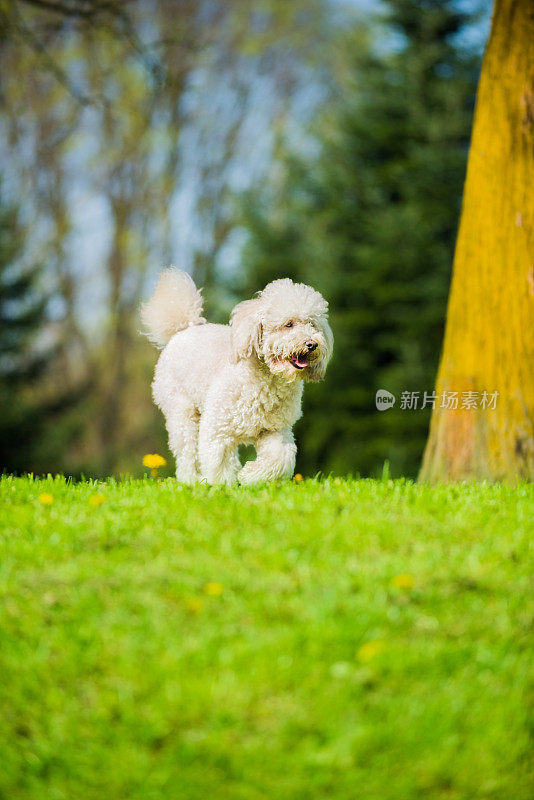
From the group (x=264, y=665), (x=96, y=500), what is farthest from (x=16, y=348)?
(x=264, y=665)

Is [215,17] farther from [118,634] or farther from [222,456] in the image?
[118,634]

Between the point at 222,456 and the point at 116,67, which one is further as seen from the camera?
the point at 116,67

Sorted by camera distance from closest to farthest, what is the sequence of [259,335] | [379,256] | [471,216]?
[259,335], [471,216], [379,256]

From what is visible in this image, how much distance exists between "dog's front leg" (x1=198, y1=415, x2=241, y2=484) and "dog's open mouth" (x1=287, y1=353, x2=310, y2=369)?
0.71 m

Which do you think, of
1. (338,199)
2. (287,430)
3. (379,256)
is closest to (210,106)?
(338,199)

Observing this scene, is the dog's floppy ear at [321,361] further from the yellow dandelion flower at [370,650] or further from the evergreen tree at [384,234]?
the evergreen tree at [384,234]

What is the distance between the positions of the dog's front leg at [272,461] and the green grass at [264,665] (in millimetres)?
1192

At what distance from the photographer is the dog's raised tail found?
6.22 meters

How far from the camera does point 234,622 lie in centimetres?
326

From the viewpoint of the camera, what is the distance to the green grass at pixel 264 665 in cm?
275

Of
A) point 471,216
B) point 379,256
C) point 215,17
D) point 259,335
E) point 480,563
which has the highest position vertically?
point 215,17

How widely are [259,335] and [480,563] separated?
2.10 metres

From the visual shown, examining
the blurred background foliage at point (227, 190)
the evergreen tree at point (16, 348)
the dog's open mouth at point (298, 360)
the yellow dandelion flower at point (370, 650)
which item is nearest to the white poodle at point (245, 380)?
the dog's open mouth at point (298, 360)

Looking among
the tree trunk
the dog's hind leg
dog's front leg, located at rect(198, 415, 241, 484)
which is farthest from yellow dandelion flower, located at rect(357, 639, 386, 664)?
the tree trunk
